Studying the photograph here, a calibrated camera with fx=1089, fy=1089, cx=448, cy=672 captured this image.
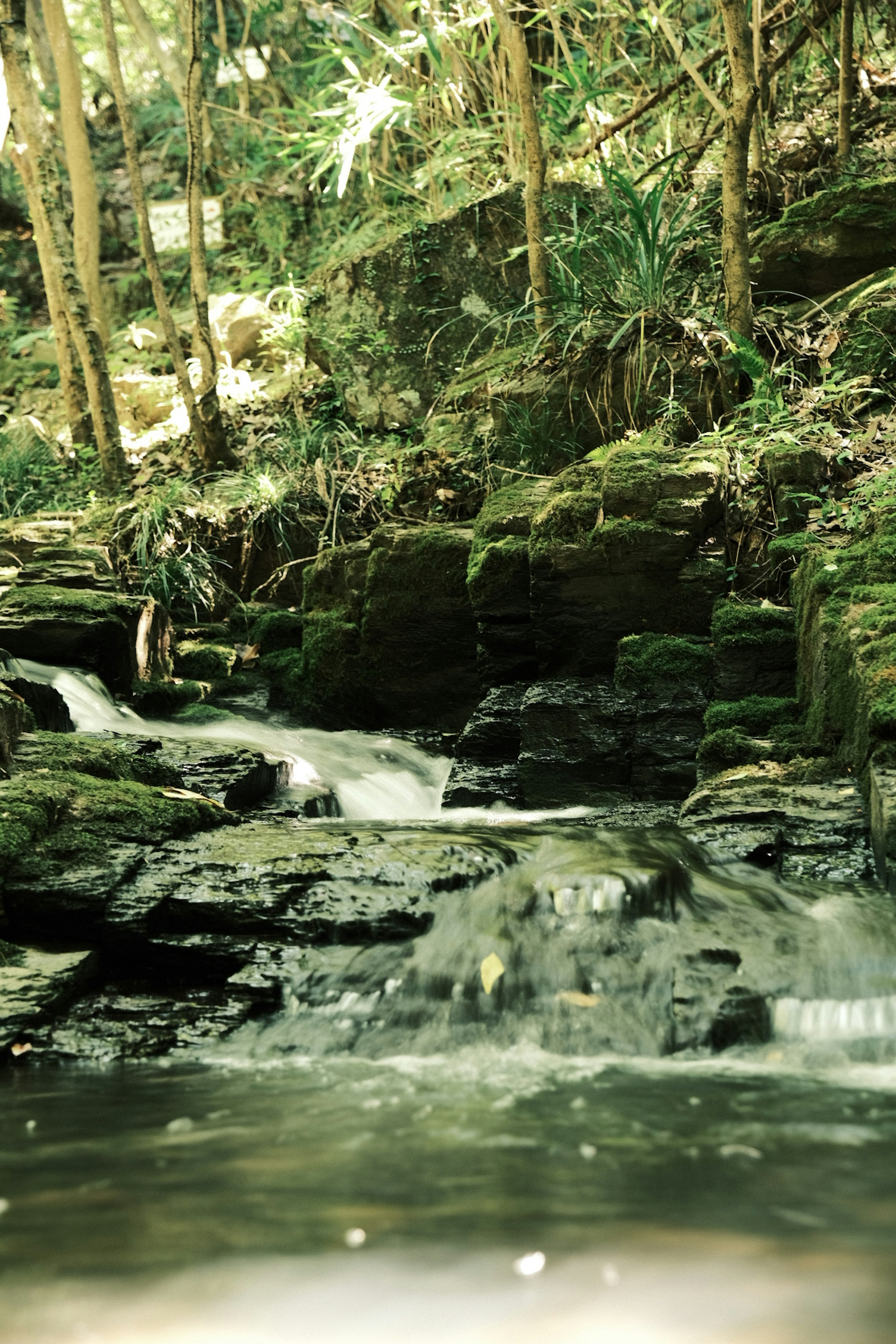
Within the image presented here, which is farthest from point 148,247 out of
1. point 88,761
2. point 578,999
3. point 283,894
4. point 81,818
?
point 578,999

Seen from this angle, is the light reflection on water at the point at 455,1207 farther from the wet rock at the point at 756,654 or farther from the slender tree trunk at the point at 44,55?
the slender tree trunk at the point at 44,55

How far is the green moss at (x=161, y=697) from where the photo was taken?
22.6ft

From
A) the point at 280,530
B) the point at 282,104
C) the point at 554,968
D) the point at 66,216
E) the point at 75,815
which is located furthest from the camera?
the point at 282,104

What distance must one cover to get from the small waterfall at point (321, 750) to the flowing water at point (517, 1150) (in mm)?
1799

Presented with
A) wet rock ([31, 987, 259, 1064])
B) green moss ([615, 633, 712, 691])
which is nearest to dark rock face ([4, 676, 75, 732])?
wet rock ([31, 987, 259, 1064])

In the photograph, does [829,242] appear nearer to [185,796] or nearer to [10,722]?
[185,796]

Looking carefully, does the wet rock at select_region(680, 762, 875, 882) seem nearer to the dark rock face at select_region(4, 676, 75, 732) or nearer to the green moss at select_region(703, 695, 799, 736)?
the green moss at select_region(703, 695, 799, 736)

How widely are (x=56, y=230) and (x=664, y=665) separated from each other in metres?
6.61

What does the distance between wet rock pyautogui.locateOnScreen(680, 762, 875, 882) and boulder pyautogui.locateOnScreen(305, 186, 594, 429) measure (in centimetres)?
618

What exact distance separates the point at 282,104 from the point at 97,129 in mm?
4831

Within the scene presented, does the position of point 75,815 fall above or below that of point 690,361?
below

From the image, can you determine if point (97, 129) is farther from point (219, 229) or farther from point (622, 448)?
point (622, 448)

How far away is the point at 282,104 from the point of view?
14.0m

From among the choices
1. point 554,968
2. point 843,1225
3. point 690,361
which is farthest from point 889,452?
point 843,1225
